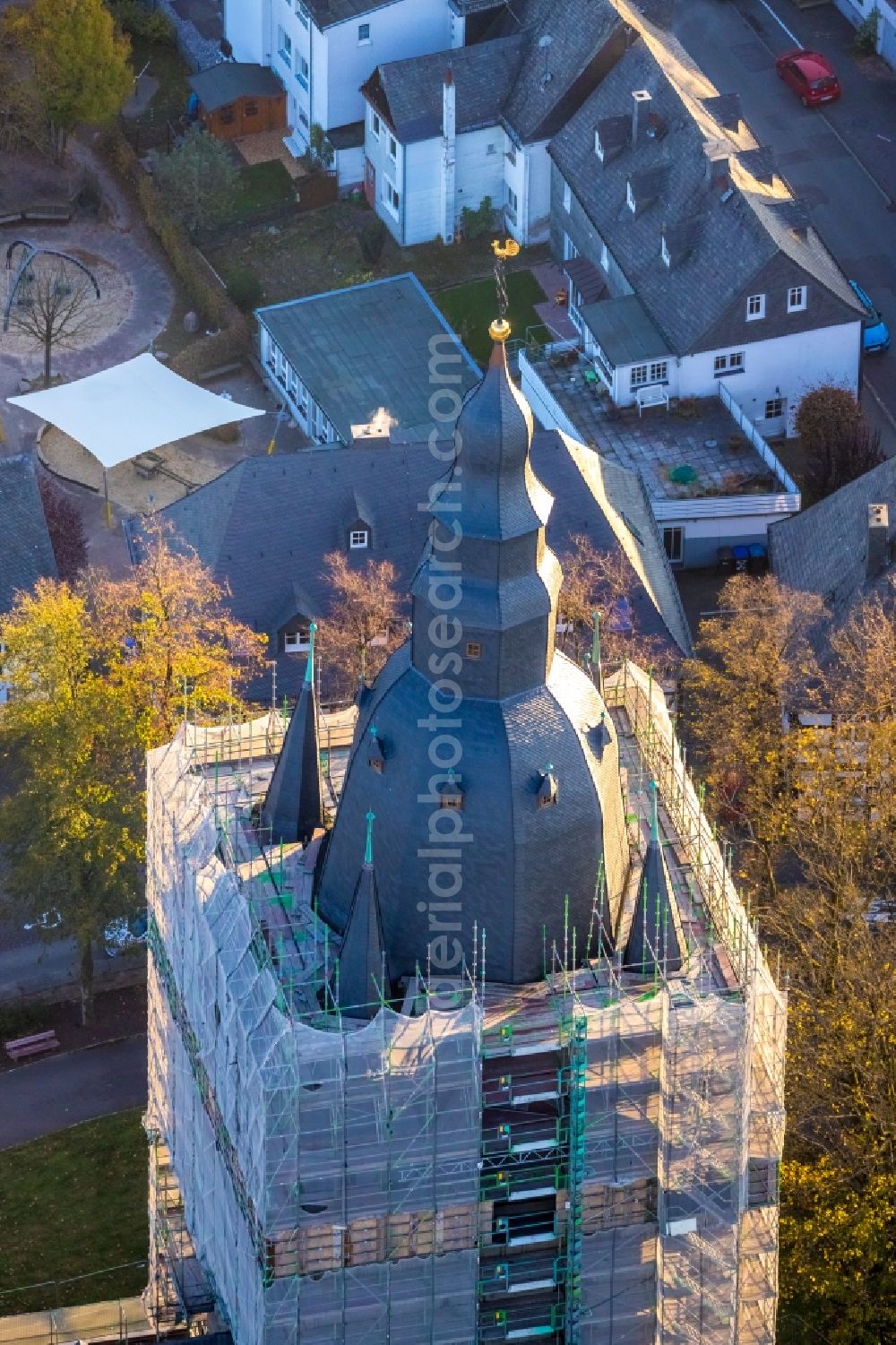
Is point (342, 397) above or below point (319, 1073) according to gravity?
above

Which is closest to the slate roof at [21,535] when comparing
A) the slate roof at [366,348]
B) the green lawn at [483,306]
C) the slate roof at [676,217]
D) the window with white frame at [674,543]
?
the slate roof at [366,348]

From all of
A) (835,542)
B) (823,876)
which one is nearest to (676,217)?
(835,542)

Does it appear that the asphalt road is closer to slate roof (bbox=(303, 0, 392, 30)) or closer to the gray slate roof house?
slate roof (bbox=(303, 0, 392, 30))

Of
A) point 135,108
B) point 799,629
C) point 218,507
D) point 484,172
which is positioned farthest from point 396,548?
point 135,108

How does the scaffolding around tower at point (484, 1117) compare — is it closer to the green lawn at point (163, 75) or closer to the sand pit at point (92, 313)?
the sand pit at point (92, 313)

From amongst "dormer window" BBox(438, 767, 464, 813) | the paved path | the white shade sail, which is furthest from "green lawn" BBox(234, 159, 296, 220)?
"dormer window" BBox(438, 767, 464, 813)

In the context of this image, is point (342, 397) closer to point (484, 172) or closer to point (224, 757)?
point (484, 172)
